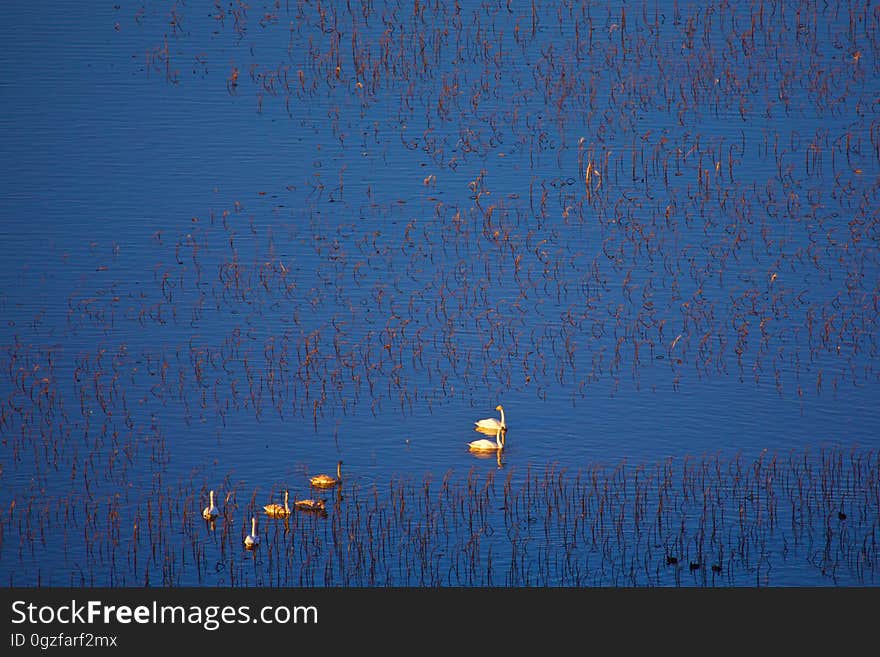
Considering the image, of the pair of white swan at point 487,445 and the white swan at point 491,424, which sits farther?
the white swan at point 491,424

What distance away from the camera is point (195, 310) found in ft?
85.3

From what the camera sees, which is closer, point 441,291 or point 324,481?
point 324,481

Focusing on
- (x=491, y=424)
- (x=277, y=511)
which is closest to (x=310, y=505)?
(x=277, y=511)

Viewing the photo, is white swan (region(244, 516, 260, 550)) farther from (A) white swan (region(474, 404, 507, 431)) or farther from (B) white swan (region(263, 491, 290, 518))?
(A) white swan (region(474, 404, 507, 431))

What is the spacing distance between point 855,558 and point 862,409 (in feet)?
15.9

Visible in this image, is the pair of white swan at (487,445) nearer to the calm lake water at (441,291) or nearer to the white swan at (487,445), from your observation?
the white swan at (487,445)

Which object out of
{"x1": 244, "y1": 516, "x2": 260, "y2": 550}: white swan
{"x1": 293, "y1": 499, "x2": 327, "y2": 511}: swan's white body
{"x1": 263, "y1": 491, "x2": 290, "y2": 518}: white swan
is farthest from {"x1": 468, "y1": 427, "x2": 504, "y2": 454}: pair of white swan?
{"x1": 244, "y1": 516, "x2": 260, "y2": 550}: white swan

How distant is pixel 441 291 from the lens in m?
26.5

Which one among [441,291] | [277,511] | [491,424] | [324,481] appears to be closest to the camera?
[277,511]

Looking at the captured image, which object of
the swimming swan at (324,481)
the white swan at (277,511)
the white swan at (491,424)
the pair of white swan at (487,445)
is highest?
the white swan at (491,424)

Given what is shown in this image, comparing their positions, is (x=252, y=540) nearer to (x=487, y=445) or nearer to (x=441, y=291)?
(x=487, y=445)

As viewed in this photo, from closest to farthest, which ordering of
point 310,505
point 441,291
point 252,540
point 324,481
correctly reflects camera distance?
point 252,540 → point 310,505 → point 324,481 → point 441,291

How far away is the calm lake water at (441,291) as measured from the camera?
61.7 ft

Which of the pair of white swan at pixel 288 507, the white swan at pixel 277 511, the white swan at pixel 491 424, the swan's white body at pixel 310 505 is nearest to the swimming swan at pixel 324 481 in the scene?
the pair of white swan at pixel 288 507
